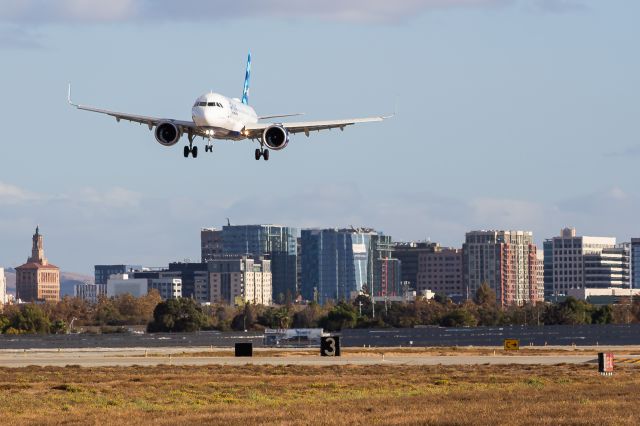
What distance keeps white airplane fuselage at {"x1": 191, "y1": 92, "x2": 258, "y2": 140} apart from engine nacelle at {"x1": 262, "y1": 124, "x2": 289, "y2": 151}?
6.55 ft

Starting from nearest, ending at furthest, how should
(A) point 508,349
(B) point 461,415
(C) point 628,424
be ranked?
1. (C) point 628,424
2. (B) point 461,415
3. (A) point 508,349

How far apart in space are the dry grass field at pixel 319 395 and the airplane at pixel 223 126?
1467 cm

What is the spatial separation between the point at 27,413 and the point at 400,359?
187 ft

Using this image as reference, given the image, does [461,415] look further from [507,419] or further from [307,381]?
[307,381]

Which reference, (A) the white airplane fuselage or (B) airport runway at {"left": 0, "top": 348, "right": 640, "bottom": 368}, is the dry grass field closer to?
(B) airport runway at {"left": 0, "top": 348, "right": 640, "bottom": 368}

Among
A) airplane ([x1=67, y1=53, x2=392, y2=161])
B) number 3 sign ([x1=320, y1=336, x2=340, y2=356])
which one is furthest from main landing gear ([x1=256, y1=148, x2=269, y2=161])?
number 3 sign ([x1=320, y1=336, x2=340, y2=356])

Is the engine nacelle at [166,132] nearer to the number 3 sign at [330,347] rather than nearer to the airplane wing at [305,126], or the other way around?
the airplane wing at [305,126]

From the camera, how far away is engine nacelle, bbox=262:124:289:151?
100250 mm

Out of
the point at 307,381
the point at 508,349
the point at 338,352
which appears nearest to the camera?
the point at 307,381

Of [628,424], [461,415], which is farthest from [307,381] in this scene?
[628,424]

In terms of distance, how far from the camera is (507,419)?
5756cm

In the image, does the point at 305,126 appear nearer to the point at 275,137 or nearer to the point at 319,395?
the point at 275,137

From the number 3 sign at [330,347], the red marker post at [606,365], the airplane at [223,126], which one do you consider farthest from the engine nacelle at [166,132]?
the number 3 sign at [330,347]

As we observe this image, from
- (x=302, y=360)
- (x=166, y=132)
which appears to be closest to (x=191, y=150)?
(x=166, y=132)
